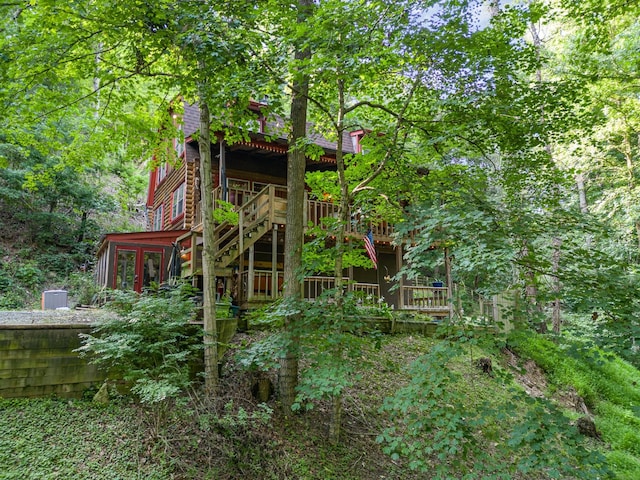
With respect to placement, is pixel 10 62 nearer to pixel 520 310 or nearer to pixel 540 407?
pixel 520 310

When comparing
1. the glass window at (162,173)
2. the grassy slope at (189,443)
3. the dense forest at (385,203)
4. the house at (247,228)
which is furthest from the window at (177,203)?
the grassy slope at (189,443)

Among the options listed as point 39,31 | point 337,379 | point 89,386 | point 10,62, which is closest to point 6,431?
point 89,386

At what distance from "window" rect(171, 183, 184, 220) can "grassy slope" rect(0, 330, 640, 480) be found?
11.1 metres

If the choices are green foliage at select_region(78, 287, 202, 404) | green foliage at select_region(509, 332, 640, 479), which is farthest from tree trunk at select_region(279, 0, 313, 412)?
green foliage at select_region(509, 332, 640, 479)

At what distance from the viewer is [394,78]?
22.3ft

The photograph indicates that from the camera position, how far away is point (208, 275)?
6.09 metres

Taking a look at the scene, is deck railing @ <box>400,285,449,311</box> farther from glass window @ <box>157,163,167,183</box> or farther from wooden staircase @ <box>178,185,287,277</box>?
glass window @ <box>157,163,167,183</box>

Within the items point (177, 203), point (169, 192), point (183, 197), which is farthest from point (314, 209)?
point (169, 192)

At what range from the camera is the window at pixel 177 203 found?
627 inches

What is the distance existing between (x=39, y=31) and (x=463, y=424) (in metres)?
8.05

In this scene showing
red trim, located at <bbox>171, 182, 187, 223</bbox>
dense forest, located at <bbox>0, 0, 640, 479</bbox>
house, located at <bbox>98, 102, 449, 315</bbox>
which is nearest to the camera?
dense forest, located at <bbox>0, 0, 640, 479</bbox>

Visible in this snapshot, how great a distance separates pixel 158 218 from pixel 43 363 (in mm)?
16259

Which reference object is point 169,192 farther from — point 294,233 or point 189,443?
point 189,443

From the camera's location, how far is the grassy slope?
4.34m
